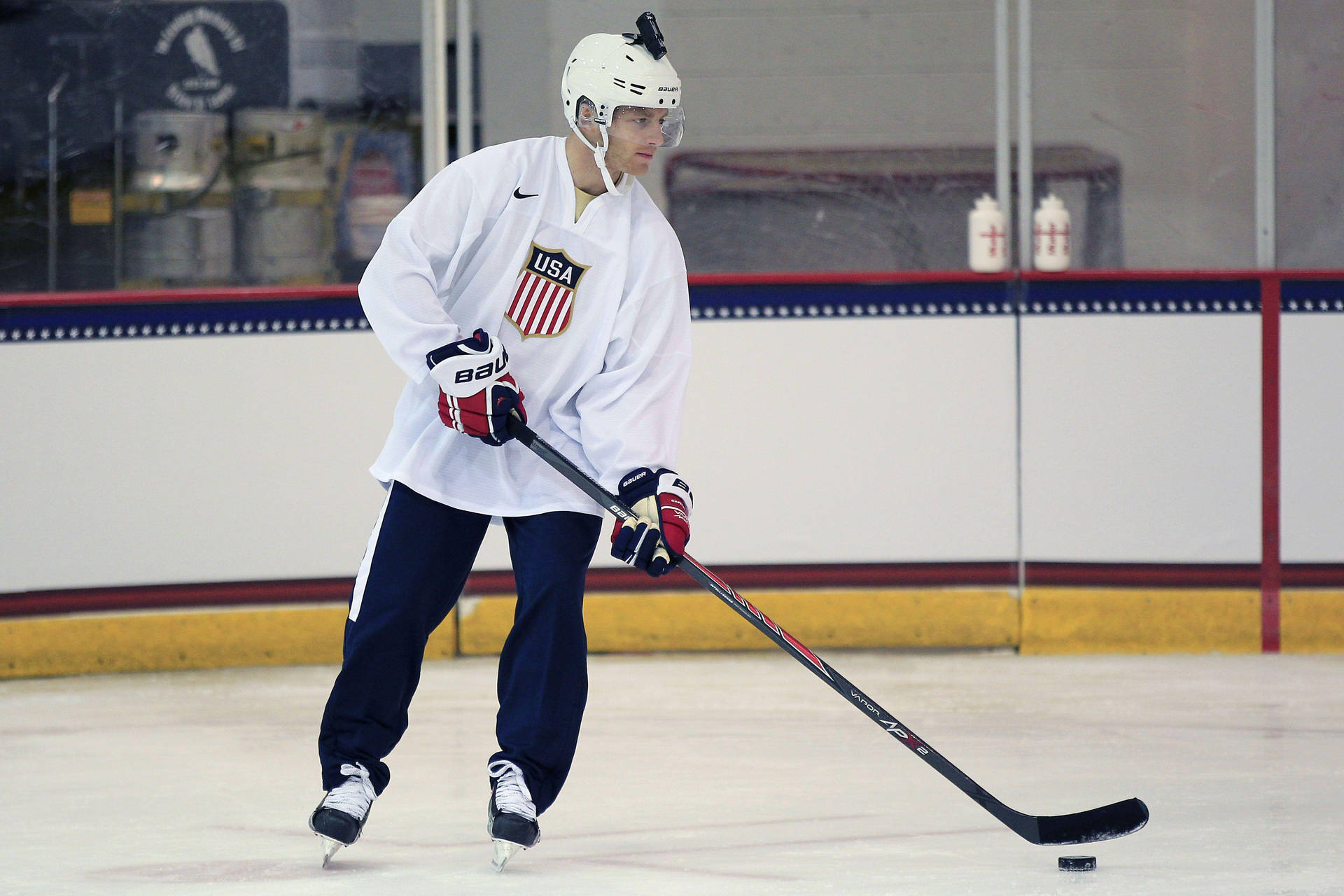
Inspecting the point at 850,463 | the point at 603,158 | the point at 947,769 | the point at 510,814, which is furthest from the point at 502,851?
the point at 850,463

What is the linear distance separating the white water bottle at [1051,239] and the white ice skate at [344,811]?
2372 millimetres

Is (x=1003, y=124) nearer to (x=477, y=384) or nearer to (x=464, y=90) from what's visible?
(x=464, y=90)

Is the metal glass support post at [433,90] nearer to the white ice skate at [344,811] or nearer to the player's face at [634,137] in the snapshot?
the player's face at [634,137]

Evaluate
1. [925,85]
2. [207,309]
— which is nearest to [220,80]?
[207,309]

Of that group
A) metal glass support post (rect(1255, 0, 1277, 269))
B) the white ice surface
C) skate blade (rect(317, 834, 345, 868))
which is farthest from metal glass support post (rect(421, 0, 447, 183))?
skate blade (rect(317, 834, 345, 868))

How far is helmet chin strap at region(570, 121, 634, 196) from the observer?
2.64 m

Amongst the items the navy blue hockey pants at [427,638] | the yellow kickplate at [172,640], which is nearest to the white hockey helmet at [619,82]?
the navy blue hockey pants at [427,638]

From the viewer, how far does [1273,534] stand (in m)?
4.30

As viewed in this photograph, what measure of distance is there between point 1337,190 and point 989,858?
8.16ft

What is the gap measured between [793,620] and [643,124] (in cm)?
197

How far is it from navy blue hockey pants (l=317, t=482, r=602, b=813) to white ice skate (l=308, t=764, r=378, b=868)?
0.06ft

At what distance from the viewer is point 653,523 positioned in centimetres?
259

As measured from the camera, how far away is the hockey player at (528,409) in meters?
2.59

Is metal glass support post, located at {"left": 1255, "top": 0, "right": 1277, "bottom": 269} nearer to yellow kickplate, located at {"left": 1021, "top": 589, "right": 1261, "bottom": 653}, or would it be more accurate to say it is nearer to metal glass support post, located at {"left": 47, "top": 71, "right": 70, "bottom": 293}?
yellow kickplate, located at {"left": 1021, "top": 589, "right": 1261, "bottom": 653}
